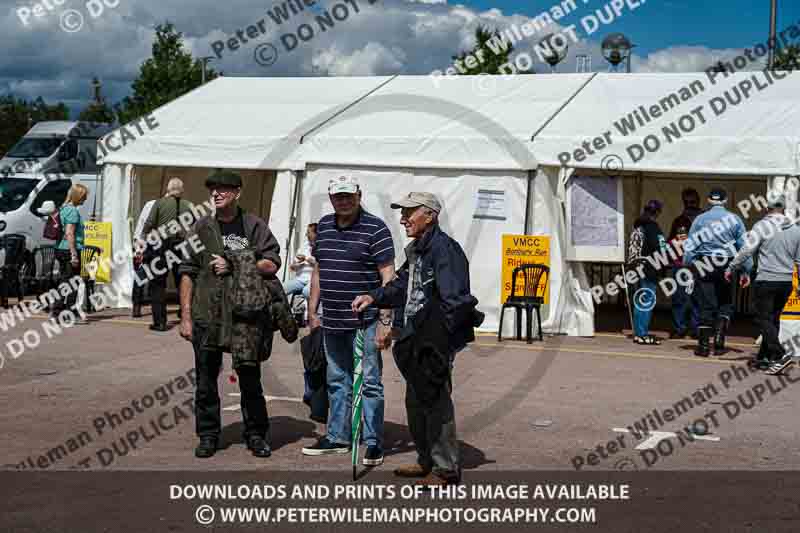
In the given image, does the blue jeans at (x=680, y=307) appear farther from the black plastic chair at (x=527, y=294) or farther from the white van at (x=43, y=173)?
the white van at (x=43, y=173)

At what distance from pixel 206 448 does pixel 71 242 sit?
25.8 feet

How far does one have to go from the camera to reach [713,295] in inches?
500

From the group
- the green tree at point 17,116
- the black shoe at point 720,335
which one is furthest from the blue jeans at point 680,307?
the green tree at point 17,116

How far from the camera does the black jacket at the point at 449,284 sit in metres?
6.36

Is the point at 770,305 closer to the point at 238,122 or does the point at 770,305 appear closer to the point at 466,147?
the point at 466,147

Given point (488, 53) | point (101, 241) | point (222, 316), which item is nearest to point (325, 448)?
point (222, 316)

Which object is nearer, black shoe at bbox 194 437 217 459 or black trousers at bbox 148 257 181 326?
black shoe at bbox 194 437 217 459

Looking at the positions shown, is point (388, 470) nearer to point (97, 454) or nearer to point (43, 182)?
point (97, 454)

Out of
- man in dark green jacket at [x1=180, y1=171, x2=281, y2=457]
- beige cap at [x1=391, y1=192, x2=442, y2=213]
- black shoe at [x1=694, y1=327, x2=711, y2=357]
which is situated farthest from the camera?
black shoe at [x1=694, y1=327, x2=711, y2=357]

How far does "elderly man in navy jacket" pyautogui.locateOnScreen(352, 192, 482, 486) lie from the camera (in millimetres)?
6414

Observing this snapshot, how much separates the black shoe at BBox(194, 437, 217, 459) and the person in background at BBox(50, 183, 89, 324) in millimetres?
7757

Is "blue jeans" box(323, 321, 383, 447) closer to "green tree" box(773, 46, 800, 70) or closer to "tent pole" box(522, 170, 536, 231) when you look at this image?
"tent pole" box(522, 170, 536, 231)

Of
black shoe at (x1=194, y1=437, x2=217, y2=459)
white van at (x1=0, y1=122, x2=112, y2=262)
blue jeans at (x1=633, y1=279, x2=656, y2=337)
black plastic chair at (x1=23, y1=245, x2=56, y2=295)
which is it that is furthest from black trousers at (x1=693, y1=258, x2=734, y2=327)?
white van at (x1=0, y1=122, x2=112, y2=262)

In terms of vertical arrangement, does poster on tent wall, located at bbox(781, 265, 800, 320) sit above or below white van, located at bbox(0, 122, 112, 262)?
below
